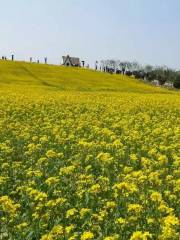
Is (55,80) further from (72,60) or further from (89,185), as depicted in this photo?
(72,60)

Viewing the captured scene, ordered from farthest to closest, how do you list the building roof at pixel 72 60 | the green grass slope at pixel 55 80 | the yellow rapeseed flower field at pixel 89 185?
the building roof at pixel 72 60 → the green grass slope at pixel 55 80 → the yellow rapeseed flower field at pixel 89 185

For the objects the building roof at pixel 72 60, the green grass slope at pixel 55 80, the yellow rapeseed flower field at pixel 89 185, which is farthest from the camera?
the building roof at pixel 72 60

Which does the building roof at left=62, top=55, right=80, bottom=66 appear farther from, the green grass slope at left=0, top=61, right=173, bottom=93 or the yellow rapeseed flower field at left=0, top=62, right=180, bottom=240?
the yellow rapeseed flower field at left=0, top=62, right=180, bottom=240

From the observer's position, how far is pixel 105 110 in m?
25.6

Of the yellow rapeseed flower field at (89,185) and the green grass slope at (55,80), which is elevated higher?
the yellow rapeseed flower field at (89,185)

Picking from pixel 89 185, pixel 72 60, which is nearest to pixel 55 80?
pixel 89 185

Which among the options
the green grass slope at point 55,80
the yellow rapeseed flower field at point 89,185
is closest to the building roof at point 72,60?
the green grass slope at point 55,80

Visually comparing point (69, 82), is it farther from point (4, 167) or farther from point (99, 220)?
point (99, 220)

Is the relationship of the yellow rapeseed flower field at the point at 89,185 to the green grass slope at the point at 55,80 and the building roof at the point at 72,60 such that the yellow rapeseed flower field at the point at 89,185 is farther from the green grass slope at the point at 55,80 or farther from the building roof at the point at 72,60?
the building roof at the point at 72,60

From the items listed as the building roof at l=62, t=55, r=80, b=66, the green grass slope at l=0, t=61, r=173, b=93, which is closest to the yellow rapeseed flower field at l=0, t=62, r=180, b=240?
the green grass slope at l=0, t=61, r=173, b=93

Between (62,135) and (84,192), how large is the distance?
606cm

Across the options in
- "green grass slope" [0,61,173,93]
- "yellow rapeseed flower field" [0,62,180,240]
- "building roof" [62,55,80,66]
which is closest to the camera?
"yellow rapeseed flower field" [0,62,180,240]

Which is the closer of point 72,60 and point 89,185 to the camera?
point 89,185

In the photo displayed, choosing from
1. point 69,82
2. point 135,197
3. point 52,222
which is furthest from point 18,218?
point 69,82
